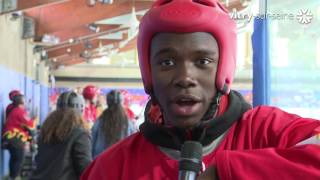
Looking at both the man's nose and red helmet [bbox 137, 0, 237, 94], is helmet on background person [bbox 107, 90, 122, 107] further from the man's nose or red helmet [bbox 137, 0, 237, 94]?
the man's nose

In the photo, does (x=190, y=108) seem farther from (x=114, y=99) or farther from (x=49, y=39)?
(x=49, y=39)

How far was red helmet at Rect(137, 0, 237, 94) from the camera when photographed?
41.7 inches

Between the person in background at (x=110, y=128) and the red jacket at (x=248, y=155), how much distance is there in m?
2.90

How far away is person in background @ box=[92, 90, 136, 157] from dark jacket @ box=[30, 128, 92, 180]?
0.53 metres

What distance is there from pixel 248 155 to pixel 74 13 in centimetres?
928

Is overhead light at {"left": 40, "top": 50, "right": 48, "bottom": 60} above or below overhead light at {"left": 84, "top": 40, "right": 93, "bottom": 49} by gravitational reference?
below

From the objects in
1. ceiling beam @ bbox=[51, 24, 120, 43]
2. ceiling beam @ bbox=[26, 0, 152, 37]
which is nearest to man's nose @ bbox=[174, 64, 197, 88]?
ceiling beam @ bbox=[26, 0, 152, 37]

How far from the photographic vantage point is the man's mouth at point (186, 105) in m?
1.03

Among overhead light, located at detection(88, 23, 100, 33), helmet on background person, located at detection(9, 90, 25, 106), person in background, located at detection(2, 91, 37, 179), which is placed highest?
overhead light, located at detection(88, 23, 100, 33)

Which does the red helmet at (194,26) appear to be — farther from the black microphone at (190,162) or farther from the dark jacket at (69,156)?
the dark jacket at (69,156)

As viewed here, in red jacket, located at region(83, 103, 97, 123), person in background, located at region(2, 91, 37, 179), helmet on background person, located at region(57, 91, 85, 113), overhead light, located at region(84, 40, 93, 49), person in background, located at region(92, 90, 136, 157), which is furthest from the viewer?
overhead light, located at region(84, 40, 93, 49)

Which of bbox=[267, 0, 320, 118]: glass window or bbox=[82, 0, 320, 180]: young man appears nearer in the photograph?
bbox=[82, 0, 320, 180]: young man

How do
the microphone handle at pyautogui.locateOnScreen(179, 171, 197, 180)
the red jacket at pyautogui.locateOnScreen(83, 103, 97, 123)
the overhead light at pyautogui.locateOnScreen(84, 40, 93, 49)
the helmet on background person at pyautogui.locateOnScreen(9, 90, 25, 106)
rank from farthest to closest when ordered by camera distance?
the overhead light at pyautogui.locateOnScreen(84, 40, 93, 49) < the helmet on background person at pyautogui.locateOnScreen(9, 90, 25, 106) < the red jacket at pyautogui.locateOnScreen(83, 103, 97, 123) < the microphone handle at pyautogui.locateOnScreen(179, 171, 197, 180)

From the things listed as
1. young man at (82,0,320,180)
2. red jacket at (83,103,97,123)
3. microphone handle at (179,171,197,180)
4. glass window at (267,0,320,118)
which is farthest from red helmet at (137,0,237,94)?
red jacket at (83,103,97,123)
